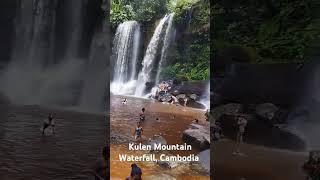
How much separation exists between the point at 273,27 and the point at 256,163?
1317 mm

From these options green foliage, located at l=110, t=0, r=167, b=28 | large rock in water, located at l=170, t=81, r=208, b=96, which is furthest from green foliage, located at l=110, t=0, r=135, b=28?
large rock in water, located at l=170, t=81, r=208, b=96

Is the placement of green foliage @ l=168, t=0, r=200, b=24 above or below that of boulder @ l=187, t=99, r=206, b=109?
above

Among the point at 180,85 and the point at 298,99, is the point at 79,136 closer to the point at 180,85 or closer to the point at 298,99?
the point at 180,85

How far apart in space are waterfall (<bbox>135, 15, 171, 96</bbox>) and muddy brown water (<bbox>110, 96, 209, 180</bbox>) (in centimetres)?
15

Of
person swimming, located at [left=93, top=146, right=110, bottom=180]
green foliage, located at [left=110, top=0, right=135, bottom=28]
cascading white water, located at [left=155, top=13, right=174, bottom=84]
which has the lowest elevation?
person swimming, located at [left=93, top=146, right=110, bottom=180]

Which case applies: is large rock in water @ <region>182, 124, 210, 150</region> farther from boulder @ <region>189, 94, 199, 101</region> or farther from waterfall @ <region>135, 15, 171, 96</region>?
waterfall @ <region>135, 15, 171, 96</region>

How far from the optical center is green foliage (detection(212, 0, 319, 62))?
183 inches

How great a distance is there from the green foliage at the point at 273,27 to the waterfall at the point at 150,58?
62 cm

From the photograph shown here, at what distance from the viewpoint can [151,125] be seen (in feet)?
15.0

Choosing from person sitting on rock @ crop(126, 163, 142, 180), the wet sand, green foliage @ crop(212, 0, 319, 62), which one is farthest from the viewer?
green foliage @ crop(212, 0, 319, 62)

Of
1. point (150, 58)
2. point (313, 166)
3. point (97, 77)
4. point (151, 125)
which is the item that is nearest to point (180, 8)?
point (150, 58)

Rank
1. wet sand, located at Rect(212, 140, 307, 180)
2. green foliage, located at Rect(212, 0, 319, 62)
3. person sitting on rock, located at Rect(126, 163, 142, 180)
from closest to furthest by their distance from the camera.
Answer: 1. person sitting on rock, located at Rect(126, 163, 142, 180)
2. wet sand, located at Rect(212, 140, 307, 180)
3. green foliage, located at Rect(212, 0, 319, 62)

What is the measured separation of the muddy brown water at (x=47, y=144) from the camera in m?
4.46

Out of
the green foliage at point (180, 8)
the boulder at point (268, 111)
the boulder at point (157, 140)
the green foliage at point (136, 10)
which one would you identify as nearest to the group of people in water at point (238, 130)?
the boulder at point (268, 111)
